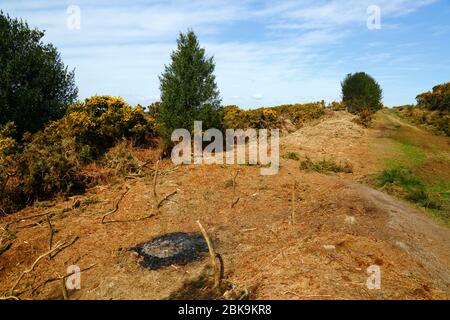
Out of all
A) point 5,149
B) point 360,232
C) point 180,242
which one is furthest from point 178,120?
point 360,232

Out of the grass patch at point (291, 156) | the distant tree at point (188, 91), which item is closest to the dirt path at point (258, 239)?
the grass patch at point (291, 156)

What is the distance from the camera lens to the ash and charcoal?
6316 mm

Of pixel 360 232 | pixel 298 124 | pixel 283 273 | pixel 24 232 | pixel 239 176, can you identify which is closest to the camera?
pixel 283 273

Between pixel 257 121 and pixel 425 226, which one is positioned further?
pixel 257 121

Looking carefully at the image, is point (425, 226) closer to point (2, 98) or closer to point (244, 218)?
point (244, 218)

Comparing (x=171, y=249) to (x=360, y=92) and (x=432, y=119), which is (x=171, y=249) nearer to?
(x=432, y=119)

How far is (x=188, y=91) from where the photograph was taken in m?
15.7

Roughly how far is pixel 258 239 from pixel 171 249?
1.75 meters

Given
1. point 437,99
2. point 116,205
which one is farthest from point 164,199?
point 437,99

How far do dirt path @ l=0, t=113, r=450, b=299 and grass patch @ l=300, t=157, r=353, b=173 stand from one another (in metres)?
0.61

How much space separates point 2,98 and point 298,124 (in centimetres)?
1759

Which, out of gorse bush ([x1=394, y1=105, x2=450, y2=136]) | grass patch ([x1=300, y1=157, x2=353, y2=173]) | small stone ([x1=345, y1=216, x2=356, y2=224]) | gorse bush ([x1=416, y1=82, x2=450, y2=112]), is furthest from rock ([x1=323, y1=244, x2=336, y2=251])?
gorse bush ([x1=416, y1=82, x2=450, y2=112])

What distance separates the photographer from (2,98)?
15500 millimetres
